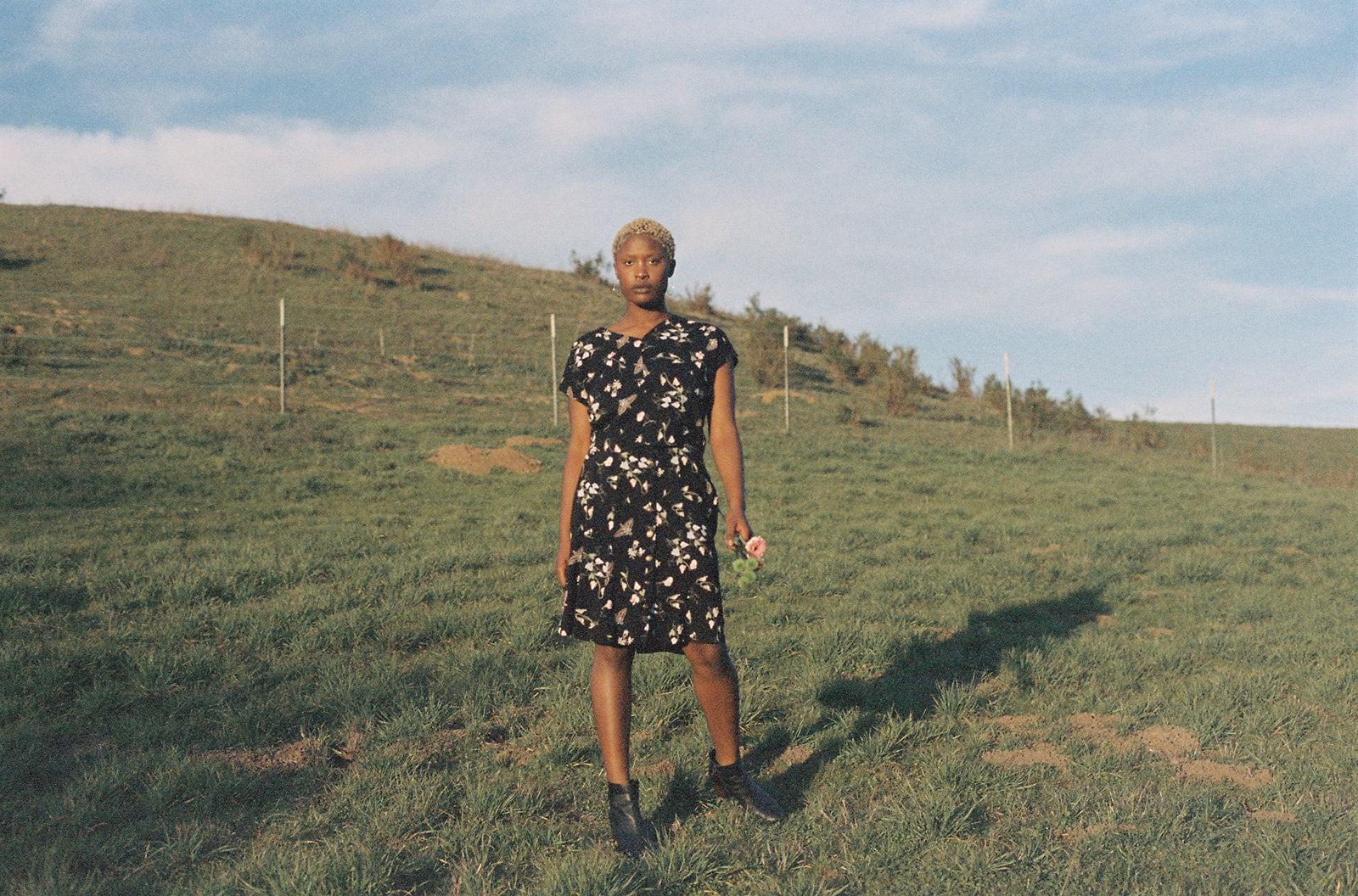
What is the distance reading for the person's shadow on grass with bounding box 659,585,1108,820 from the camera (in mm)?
3283

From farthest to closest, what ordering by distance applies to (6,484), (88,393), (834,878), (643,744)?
1. (88,393)
2. (6,484)
3. (643,744)
4. (834,878)

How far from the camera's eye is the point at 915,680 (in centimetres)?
452

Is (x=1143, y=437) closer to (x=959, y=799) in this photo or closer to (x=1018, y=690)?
(x=1018, y=690)

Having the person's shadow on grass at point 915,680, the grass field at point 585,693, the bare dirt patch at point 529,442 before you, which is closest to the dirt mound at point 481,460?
the grass field at point 585,693

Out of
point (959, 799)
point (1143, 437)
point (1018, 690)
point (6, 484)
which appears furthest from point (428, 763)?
point (1143, 437)

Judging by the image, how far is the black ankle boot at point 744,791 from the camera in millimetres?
2920

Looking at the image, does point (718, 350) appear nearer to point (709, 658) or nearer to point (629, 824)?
point (709, 658)

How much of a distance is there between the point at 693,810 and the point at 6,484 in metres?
8.89

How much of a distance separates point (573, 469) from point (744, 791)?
3.91 feet

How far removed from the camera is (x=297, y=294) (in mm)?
25062

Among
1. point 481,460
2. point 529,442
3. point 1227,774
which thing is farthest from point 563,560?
point 529,442

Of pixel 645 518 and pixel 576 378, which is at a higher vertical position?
pixel 576 378

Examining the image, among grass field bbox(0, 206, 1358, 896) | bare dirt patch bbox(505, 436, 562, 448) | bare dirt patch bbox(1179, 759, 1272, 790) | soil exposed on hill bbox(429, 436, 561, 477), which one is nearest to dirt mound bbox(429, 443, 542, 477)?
soil exposed on hill bbox(429, 436, 561, 477)

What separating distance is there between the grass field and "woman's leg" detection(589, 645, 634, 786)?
280 mm
